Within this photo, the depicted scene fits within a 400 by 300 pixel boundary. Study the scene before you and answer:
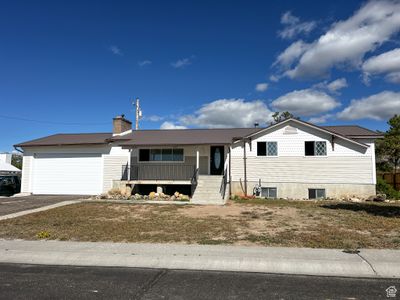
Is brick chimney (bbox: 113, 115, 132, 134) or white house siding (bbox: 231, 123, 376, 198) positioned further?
brick chimney (bbox: 113, 115, 132, 134)

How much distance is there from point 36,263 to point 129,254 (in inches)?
74.9

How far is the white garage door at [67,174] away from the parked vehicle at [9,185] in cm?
151

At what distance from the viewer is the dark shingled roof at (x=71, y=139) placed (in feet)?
70.3

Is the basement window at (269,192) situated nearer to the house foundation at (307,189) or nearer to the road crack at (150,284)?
the house foundation at (307,189)

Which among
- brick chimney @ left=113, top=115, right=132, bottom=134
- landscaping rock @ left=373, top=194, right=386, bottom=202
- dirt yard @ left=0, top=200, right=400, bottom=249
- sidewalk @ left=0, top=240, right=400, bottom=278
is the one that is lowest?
sidewalk @ left=0, top=240, right=400, bottom=278

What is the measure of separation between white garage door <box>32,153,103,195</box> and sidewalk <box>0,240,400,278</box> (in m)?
13.3

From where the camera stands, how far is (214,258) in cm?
667

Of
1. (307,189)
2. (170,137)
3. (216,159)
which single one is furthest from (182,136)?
(307,189)

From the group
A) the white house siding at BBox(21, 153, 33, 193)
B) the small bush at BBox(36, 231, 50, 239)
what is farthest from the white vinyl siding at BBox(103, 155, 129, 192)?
the small bush at BBox(36, 231, 50, 239)

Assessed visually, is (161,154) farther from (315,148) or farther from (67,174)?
(315,148)

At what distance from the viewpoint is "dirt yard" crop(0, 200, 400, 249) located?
8.39 m

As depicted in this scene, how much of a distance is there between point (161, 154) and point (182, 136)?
195 cm

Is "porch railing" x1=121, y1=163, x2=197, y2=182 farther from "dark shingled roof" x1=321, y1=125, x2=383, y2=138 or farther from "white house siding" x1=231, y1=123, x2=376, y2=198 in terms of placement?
"dark shingled roof" x1=321, y1=125, x2=383, y2=138

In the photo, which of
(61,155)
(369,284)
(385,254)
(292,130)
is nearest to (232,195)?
(292,130)
